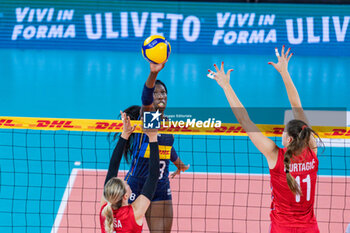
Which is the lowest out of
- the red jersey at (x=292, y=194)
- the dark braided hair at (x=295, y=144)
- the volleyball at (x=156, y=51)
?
the red jersey at (x=292, y=194)

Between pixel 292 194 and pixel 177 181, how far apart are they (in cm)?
437

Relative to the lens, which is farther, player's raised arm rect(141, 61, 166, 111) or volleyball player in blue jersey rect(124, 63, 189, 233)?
volleyball player in blue jersey rect(124, 63, 189, 233)

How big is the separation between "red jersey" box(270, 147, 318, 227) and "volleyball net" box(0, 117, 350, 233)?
1.13 meters

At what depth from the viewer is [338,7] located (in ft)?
55.0

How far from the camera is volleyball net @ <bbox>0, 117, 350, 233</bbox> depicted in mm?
7340

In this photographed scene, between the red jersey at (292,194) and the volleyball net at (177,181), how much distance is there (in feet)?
3.72

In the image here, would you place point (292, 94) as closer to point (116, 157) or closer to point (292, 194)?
point (292, 194)

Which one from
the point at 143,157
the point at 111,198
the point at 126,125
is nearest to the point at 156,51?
the point at 126,125

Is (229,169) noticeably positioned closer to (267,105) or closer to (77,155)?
(77,155)

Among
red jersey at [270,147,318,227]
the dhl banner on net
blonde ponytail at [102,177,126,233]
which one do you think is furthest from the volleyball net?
blonde ponytail at [102,177,126,233]

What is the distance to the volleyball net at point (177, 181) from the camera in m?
7.34

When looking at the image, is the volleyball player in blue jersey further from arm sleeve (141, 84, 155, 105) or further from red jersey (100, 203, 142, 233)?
red jersey (100, 203, 142, 233)

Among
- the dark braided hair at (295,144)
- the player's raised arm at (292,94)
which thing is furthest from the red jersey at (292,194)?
the player's raised arm at (292,94)

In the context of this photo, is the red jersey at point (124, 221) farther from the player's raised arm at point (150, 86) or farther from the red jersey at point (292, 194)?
the player's raised arm at point (150, 86)
